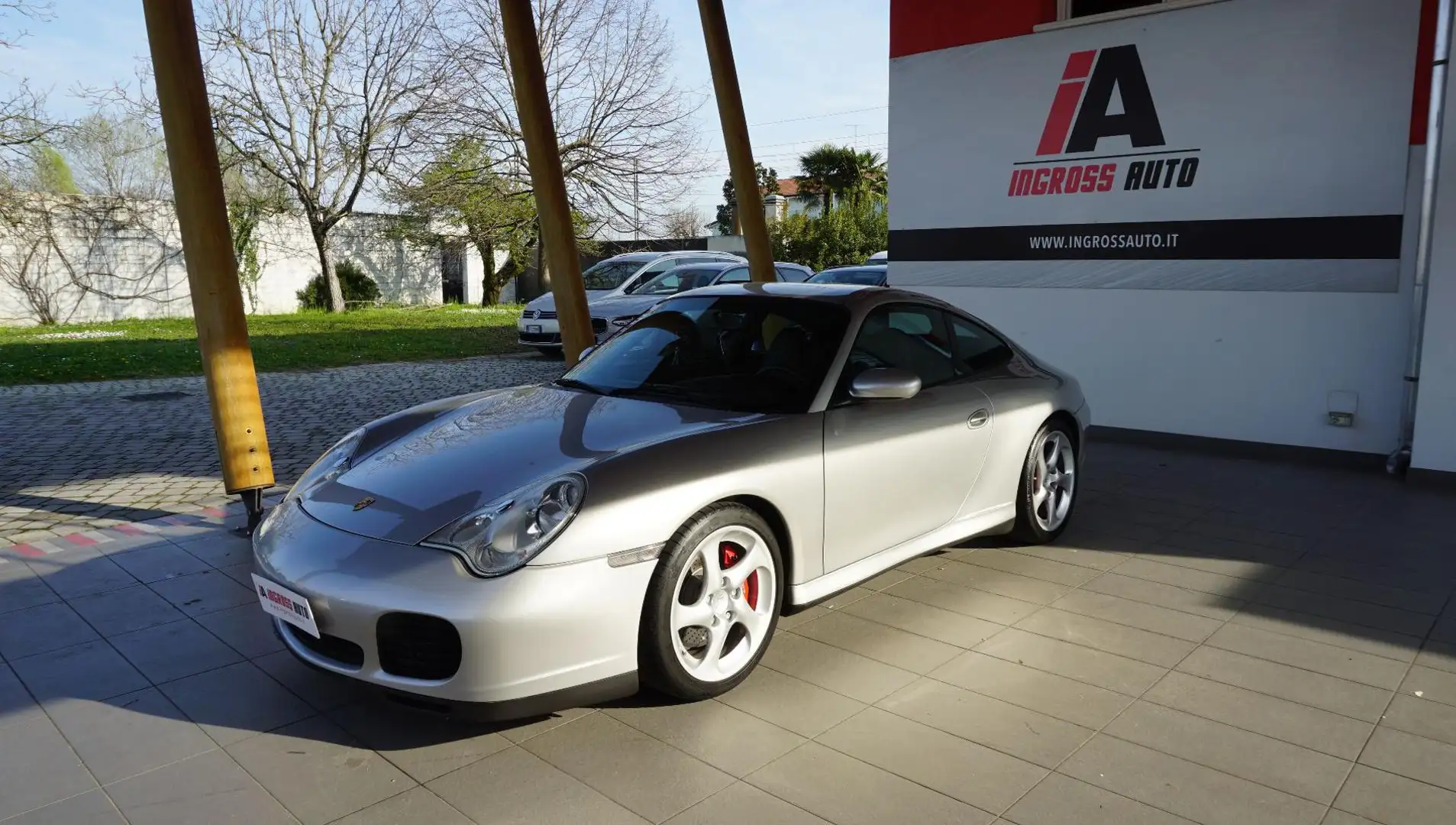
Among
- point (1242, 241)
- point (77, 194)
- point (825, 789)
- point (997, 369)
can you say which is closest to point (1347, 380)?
point (1242, 241)

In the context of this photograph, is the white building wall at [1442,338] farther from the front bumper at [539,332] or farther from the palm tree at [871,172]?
the palm tree at [871,172]

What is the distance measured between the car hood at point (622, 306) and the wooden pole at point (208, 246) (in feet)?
30.1

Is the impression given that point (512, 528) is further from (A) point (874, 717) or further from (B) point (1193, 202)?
(B) point (1193, 202)

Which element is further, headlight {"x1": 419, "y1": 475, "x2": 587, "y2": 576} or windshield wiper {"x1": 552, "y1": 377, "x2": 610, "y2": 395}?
windshield wiper {"x1": 552, "y1": 377, "x2": 610, "y2": 395}

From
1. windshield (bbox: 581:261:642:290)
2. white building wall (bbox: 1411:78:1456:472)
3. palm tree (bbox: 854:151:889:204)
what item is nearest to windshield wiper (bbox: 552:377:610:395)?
white building wall (bbox: 1411:78:1456:472)

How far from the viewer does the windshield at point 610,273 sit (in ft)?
56.2

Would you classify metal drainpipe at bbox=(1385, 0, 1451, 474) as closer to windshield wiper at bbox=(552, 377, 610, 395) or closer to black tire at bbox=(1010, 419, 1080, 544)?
black tire at bbox=(1010, 419, 1080, 544)

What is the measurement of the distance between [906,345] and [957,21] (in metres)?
5.42

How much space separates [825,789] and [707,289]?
104 inches

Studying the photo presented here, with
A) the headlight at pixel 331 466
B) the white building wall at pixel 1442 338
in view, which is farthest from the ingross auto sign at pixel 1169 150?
the headlight at pixel 331 466

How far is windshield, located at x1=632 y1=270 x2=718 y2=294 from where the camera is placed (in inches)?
627

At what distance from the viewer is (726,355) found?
4.28 m

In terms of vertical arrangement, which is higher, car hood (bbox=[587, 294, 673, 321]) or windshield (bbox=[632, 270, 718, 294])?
windshield (bbox=[632, 270, 718, 294])

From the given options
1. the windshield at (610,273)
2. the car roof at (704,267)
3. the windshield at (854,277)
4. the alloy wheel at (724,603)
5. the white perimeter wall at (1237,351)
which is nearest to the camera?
the alloy wheel at (724,603)
